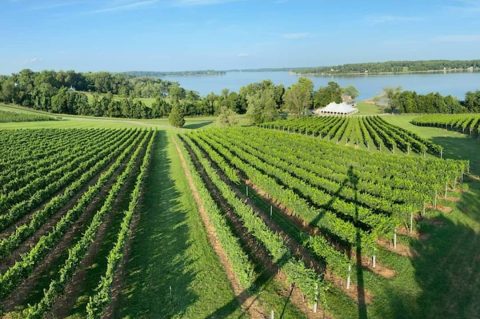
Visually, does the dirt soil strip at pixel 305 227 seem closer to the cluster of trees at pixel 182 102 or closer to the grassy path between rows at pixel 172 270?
the grassy path between rows at pixel 172 270

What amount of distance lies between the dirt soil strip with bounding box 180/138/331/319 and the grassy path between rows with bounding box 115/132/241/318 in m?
2.08

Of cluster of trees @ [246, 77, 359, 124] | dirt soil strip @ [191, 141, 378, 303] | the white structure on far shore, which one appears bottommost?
dirt soil strip @ [191, 141, 378, 303]

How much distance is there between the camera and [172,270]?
744 inches

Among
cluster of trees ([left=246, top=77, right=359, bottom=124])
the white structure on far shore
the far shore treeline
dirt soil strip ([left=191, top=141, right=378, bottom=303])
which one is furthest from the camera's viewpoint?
the white structure on far shore

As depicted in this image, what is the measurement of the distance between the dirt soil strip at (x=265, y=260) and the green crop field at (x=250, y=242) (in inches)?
3.0

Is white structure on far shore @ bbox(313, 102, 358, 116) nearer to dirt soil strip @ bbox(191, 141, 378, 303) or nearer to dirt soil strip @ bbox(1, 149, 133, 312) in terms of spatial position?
dirt soil strip @ bbox(191, 141, 378, 303)

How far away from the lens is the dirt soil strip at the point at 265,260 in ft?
51.3

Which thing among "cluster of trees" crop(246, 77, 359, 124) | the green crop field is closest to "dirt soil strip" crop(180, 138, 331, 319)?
the green crop field

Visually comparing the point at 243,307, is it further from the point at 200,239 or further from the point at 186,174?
the point at 186,174

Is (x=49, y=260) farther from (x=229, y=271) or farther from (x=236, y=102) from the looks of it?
(x=236, y=102)

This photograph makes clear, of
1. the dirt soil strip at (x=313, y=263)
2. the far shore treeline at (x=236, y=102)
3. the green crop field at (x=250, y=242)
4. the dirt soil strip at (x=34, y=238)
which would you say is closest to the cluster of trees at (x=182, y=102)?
the far shore treeline at (x=236, y=102)

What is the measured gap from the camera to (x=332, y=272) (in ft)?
58.7

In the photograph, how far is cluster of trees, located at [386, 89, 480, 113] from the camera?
336 ft

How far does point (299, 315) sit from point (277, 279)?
2.86 metres
